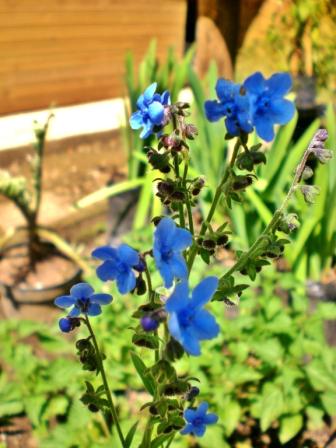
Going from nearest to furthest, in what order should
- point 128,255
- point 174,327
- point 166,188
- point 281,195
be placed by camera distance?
point 174,327 < point 128,255 < point 166,188 < point 281,195

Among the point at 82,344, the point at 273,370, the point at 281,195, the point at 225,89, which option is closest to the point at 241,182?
the point at 225,89

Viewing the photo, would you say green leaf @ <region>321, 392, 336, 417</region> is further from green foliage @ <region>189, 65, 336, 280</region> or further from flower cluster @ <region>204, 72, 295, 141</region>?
flower cluster @ <region>204, 72, 295, 141</region>

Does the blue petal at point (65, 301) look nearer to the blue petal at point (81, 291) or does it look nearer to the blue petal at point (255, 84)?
the blue petal at point (81, 291)

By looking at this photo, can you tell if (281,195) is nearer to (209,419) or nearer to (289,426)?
(289,426)

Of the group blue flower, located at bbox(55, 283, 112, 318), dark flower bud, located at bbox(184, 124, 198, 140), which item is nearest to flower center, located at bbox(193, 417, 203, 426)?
blue flower, located at bbox(55, 283, 112, 318)

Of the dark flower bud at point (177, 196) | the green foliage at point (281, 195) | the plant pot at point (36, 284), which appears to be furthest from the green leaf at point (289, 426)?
the plant pot at point (36, 284)

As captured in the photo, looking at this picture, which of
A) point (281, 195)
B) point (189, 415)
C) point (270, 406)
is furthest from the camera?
point (281, 195)
